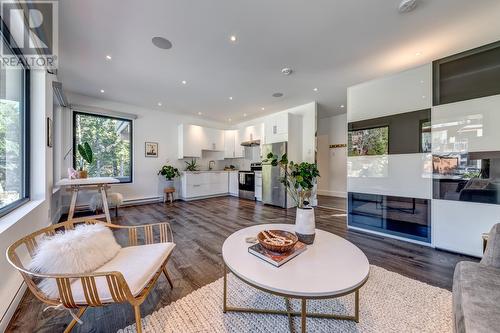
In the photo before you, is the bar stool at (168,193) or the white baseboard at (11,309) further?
the bar stool at (168,193)

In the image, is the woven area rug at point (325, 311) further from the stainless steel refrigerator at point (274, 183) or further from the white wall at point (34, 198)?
the stainless steel refrigerator at point (274, 183)

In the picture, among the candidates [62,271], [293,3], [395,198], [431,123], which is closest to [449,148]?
[431,123]

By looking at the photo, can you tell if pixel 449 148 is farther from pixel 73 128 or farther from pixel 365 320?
pixel 73 128

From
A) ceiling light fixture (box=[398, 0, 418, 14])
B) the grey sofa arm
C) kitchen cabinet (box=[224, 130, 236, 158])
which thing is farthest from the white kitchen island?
the grey sofa arm

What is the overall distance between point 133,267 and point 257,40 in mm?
2764

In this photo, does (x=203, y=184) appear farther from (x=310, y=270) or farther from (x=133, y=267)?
(x=310, y=270)

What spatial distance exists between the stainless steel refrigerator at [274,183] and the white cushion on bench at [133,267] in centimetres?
368

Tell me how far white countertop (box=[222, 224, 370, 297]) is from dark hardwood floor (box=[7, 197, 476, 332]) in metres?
0.82

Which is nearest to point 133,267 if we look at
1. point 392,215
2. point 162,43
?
point 162,43

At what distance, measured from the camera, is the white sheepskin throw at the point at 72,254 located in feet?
3.62

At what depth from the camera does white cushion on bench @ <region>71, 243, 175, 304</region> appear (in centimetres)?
106

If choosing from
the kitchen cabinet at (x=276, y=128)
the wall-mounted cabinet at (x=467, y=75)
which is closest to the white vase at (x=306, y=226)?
the wall-mounted cabinet at (x=467, y=75)

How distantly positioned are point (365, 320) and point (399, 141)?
255 cm

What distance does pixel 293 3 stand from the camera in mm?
1904
